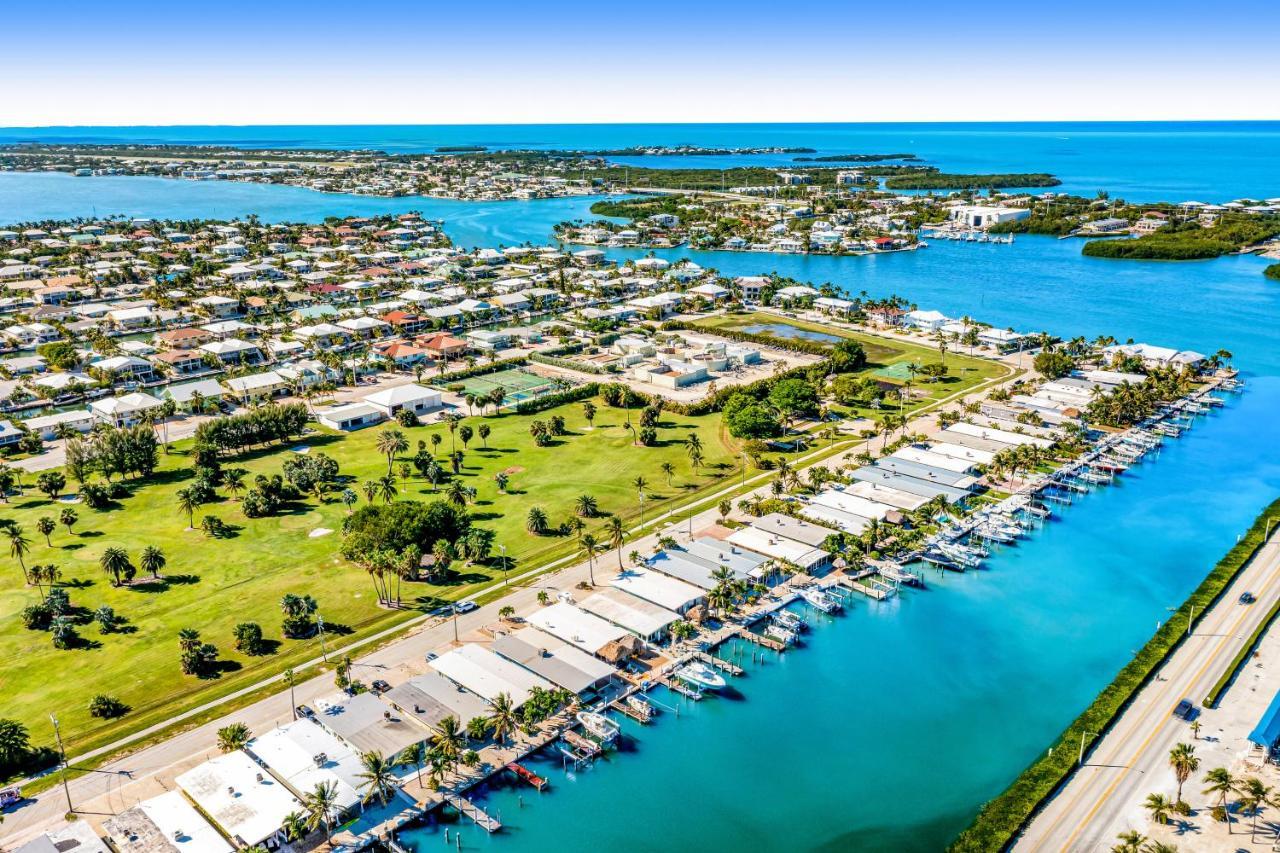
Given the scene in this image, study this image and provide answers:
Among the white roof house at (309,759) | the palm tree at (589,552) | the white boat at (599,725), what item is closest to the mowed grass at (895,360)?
the palm tree at (589,552)

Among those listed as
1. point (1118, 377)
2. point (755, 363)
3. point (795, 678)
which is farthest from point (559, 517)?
point (1118, 377)

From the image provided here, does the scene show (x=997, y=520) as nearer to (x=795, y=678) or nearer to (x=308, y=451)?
(x=795, y=678)

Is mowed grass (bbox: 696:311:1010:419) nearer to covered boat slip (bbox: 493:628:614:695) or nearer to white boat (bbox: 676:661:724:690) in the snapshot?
white boat (bbox: 676:661:724:690)

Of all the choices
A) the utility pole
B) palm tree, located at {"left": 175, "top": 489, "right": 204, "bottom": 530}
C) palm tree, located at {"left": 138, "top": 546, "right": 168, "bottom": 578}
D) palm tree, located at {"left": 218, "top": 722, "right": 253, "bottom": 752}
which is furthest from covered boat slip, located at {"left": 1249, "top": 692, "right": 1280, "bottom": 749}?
palm tree, located at {"left": 175, "top": 489, "right": 204, "bottom": 530}

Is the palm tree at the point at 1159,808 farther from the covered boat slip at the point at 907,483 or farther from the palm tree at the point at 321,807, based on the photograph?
the palm tree at the point at 321,807

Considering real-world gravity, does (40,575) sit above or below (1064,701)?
above

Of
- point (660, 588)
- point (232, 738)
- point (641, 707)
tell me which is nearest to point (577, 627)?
point (660, 588)
